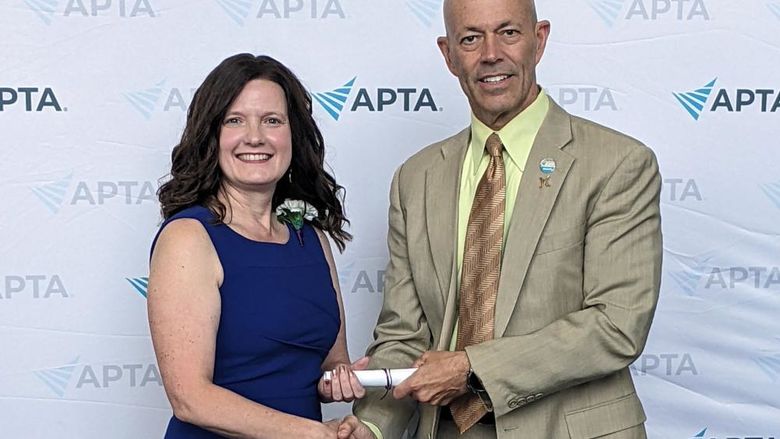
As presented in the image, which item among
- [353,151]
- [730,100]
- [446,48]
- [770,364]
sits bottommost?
[770,364]

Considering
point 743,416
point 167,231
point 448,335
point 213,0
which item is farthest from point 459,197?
point 743,416

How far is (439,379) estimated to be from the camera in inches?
63.7

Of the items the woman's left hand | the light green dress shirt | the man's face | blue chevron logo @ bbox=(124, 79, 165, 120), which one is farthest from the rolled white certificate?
blue chevron logo @ bbox=(124, 79, 165, 120)

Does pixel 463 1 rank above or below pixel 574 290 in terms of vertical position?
above

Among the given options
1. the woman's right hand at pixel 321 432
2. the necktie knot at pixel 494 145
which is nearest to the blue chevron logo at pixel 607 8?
the necktie knot at pixel 494 145

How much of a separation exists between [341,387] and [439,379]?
0.70 ft

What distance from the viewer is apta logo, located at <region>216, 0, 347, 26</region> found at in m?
2.32

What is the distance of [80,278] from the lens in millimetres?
2359

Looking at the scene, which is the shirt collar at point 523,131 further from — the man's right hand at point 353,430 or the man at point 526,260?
the man's right hand at point 353,430

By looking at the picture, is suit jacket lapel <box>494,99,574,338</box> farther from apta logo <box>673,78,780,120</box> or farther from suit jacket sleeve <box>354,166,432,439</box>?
apta logo <box>673,78,780,120</box>

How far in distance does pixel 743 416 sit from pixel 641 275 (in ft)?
3.77

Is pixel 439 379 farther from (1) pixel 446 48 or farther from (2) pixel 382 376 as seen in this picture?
(1) pixel 446 48

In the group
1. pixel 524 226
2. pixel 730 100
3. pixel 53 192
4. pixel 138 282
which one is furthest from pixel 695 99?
pixel 53 192

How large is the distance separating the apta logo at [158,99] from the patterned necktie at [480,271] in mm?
930
